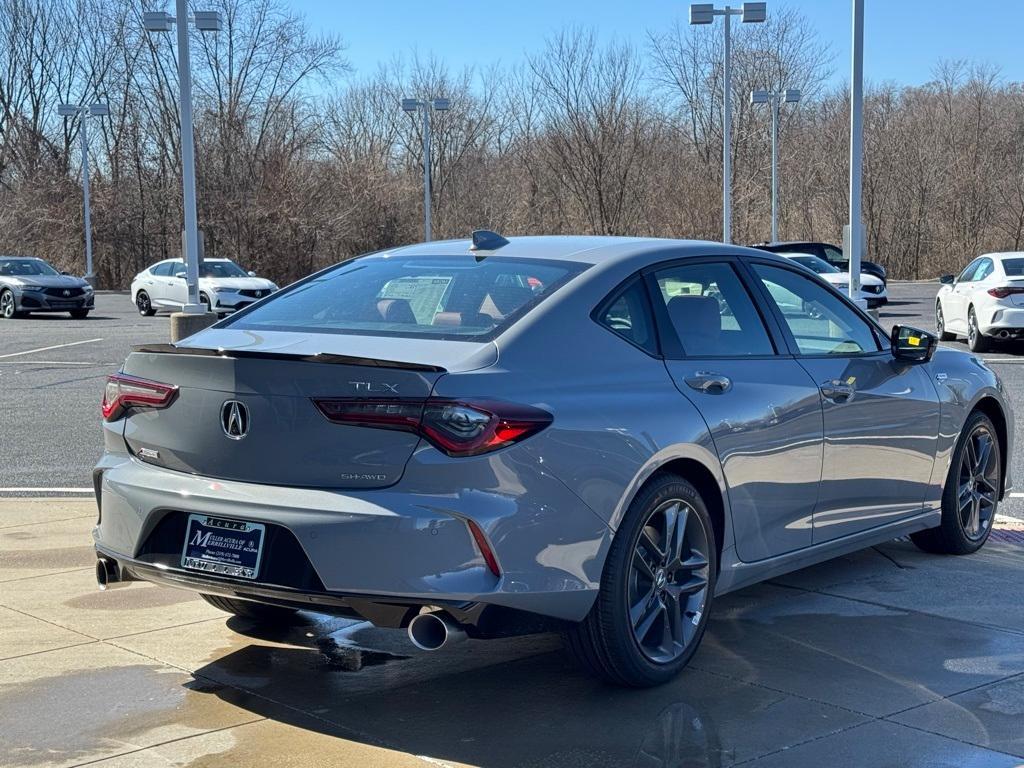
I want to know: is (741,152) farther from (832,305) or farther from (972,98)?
(832,305)

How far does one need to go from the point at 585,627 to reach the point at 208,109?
54.9m

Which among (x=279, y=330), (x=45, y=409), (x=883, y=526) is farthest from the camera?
(x=45, y=409)

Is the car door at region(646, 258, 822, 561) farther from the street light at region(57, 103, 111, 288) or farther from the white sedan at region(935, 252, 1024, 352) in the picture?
the street light at region(57, 103, 111, 288)

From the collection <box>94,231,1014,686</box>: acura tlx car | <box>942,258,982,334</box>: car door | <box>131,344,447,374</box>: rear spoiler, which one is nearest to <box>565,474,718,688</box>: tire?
<box>94,231,1014,686</box>: acura tlx car

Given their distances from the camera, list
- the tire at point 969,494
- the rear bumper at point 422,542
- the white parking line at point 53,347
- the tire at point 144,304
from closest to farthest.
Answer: the rear bumper at point 422,542, the tire at point 969,494, the white parking line at point 53,347, the tire at point 144,304

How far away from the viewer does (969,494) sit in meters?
6.87

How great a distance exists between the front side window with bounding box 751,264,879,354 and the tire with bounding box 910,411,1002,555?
0.94 meters

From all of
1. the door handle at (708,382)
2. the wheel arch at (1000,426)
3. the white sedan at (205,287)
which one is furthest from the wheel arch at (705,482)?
the white sedan at (205,287)

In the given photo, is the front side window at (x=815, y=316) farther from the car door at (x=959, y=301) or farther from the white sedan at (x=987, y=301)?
the car door at (x=959, y=301)

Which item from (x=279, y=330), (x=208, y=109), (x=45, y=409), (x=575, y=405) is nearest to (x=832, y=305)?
(x=575, y=405)

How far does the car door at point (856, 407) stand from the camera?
5684 millimetres

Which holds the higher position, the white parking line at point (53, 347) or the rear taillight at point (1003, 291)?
the rear taillight at point (1003, 291)

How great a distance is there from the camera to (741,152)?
2255 inches

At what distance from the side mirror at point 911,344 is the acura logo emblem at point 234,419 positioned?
321 centimetres
